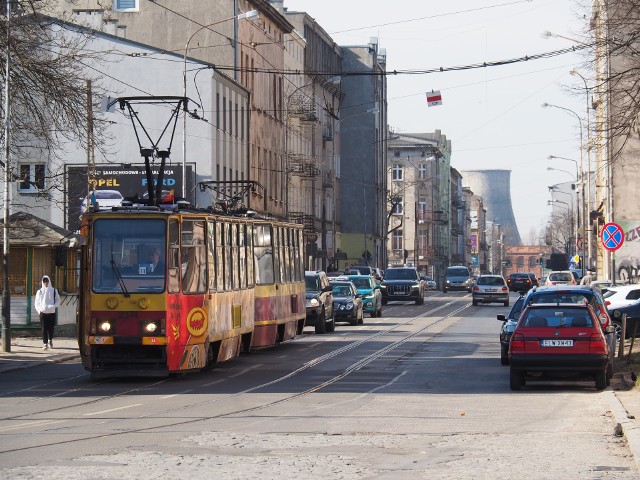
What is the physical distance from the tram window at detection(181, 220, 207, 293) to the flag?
28.3 meters

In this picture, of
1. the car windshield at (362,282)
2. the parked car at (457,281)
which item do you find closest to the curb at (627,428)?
the car windshield at (362,282)

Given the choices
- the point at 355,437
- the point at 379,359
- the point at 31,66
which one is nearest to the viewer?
the point at 355,437

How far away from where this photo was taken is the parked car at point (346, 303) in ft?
157

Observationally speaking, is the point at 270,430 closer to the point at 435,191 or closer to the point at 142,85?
the point at 142,85

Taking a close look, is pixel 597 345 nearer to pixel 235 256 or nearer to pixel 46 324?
pixel 235 256

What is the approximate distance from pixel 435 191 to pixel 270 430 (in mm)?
155665

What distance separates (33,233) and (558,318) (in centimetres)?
2027

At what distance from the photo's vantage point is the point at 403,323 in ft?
162

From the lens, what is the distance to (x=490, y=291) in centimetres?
6994

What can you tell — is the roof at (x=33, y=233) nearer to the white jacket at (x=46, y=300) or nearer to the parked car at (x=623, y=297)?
the white jacket at (x=46, y=300)

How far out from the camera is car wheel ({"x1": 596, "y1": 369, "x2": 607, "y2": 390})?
72.1 feet

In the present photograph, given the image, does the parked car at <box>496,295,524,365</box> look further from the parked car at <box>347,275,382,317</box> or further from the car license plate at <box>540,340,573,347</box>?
the parked car at <box>347,275,382,317</box>

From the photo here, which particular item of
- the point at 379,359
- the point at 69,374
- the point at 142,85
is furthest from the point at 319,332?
the point at 142,85

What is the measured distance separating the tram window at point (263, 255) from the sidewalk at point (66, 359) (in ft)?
15.4
